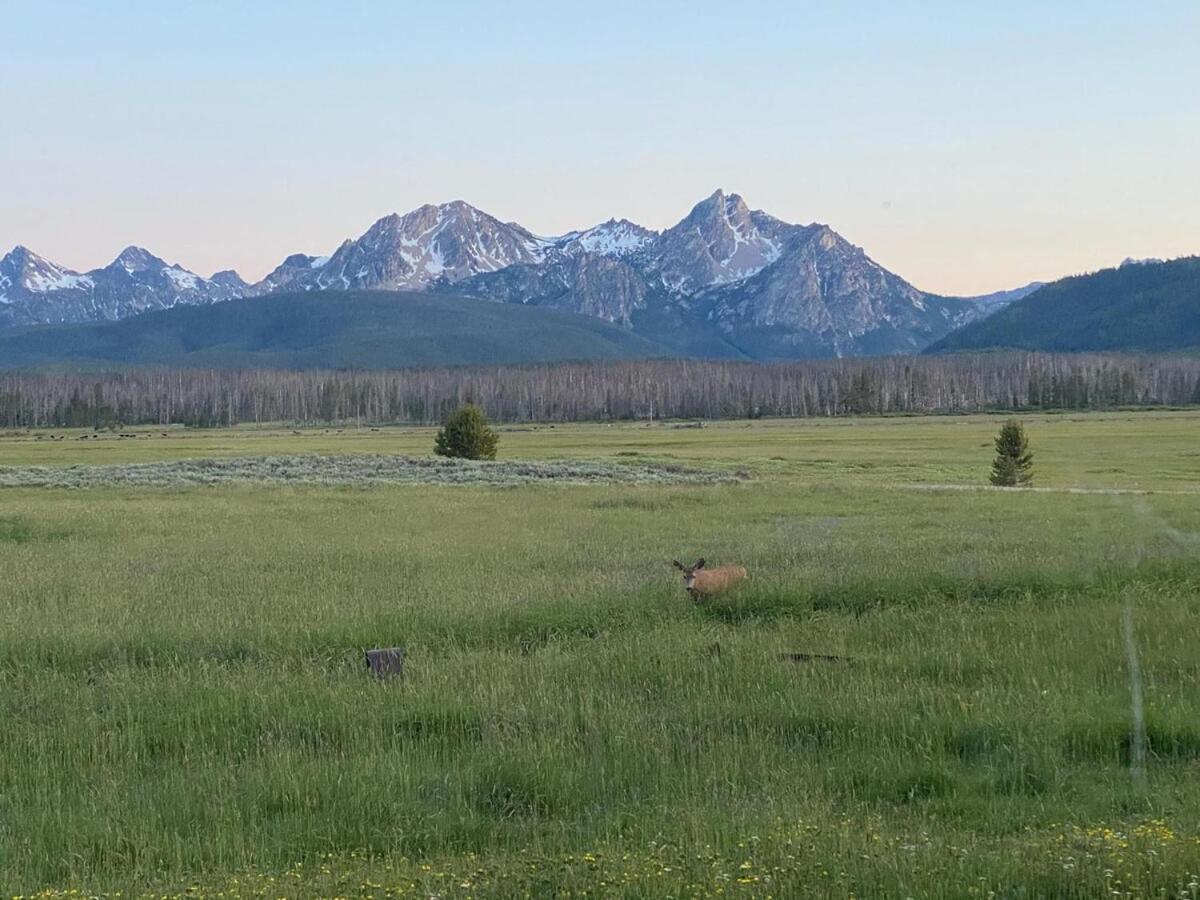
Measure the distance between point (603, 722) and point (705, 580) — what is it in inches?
283

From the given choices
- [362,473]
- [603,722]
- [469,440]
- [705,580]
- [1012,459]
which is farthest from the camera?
[469,440]

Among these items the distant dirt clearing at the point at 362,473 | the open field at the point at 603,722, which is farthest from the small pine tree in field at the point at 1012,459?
the open field at the point at 603,722

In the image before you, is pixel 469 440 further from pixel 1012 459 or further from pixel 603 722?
pixel 603 722

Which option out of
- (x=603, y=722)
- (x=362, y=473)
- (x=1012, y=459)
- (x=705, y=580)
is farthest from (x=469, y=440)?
(x=603, y=722)

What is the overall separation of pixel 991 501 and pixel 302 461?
39229 millimetres

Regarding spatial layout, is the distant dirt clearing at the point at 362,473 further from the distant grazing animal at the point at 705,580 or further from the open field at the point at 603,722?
the distant grazing animal at the point at 705,580

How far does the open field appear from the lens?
734 cm

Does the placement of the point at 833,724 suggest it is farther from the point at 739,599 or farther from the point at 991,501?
the point at 991,501

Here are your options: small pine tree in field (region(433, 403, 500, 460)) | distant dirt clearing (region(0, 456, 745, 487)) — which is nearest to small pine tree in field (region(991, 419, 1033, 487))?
distant dirt clearing (region(0, 456, 745, 487))

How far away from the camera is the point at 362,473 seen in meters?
57.5

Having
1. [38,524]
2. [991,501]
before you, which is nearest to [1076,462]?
[991,501]

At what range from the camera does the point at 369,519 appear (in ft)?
115

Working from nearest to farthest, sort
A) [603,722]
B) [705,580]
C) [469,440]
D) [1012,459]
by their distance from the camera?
[603,722]
[705,580]
[1012,459]
[469,440]

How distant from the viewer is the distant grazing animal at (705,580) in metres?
17.5
